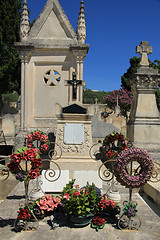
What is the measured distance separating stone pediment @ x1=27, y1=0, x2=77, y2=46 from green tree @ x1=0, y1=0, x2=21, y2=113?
929cm

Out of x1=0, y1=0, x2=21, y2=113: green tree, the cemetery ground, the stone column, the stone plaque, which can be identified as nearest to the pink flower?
the cemetery ground

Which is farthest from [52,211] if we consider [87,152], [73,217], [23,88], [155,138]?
[23,88]

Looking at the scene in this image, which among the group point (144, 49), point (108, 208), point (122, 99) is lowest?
point (108, 208)

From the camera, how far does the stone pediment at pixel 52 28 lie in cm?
919

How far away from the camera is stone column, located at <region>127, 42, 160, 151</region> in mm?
6852

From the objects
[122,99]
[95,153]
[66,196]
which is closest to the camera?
[66,196]

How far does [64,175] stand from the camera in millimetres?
5062

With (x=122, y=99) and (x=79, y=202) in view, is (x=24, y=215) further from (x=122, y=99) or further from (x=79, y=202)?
(x=122, y=99)

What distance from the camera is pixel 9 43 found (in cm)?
1848

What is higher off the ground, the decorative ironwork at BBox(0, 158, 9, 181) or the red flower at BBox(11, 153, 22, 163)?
the red flower at BBox(11, 153, 22, 163)

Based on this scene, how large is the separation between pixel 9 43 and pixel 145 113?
1550cm

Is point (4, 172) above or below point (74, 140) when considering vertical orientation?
below

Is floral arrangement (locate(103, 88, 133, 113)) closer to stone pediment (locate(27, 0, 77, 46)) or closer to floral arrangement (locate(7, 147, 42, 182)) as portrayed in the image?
stone pediment (locate(27, 0, 77, 46))

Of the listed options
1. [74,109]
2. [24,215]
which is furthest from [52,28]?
[24,215]
